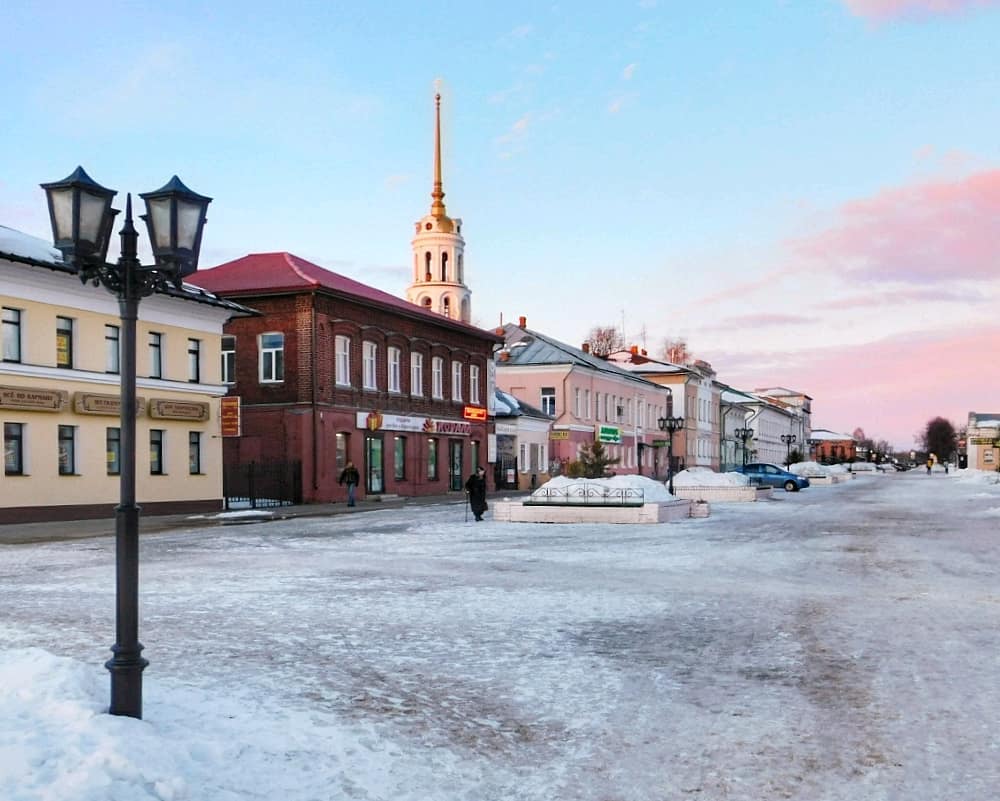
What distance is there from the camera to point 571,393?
61.5m

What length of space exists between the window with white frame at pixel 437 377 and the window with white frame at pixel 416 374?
3.56 feet

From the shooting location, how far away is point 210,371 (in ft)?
109

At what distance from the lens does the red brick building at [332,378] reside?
37.7 metres

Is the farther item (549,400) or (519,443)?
(549,400)

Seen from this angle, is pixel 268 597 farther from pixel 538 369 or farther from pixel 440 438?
pixel 538 369

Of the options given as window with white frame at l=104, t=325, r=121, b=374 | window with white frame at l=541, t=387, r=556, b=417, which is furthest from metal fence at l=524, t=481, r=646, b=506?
window with white frame at l=541, t=387, r=556, b=417

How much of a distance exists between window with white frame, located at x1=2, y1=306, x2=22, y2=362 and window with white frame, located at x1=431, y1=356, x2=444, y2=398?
2244 centimetres

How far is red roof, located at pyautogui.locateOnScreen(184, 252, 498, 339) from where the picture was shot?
1499 inches

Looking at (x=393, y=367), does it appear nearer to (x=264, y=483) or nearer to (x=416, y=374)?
(x=416, y=374)

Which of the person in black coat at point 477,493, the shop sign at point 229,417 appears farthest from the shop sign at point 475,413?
the person in black coat at point 477,493

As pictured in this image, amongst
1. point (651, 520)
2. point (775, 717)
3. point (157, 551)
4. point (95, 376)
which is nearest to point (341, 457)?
point (95, 376)

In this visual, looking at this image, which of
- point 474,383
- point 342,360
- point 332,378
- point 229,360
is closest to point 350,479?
point 332,378

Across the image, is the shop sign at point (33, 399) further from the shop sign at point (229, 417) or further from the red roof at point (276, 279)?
the red roof at point (276, 279)

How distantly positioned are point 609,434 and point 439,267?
1711 centimetres
